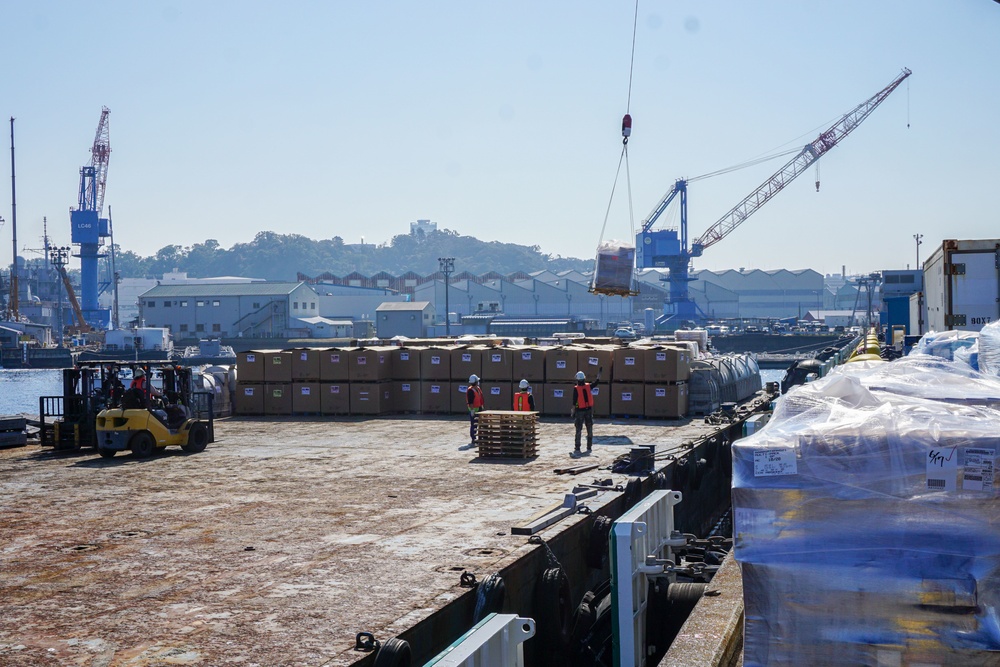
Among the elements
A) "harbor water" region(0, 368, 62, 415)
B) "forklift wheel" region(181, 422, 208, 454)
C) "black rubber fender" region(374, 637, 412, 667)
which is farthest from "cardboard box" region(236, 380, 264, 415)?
"harbor water" region(0, 368, 62, 415)

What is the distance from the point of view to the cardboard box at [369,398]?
2122 centimetres

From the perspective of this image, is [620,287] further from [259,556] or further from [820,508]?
[820,508]

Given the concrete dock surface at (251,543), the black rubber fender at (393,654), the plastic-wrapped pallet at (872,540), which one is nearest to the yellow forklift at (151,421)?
the concrete dock surface at (251,543)

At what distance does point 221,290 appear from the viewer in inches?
4136

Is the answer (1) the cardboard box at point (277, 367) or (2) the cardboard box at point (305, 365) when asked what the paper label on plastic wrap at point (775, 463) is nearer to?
(2) the cardboard box at point (305, 365)

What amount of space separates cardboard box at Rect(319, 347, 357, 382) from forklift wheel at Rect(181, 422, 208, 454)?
5.49 meters

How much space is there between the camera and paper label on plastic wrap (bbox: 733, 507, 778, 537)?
4559 millimetres

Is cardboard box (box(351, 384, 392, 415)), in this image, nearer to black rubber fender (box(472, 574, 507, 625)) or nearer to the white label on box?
black rubber fender (box(472, 574, 507, 625))

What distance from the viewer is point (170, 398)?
54.4ft

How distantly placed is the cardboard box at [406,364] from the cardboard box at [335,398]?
1.15 metres

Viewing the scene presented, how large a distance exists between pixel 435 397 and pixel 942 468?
1731 cm

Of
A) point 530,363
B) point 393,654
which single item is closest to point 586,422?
point 530,363

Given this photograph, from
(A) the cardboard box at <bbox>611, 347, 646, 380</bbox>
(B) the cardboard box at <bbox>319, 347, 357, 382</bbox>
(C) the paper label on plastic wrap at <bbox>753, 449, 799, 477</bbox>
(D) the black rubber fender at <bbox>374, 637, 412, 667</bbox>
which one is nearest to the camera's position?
(C) the paper label on plastic wrap at <bbox>753, 449, 799, 477</bbox>

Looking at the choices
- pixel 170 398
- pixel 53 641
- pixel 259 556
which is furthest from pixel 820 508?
pixel 170 398
